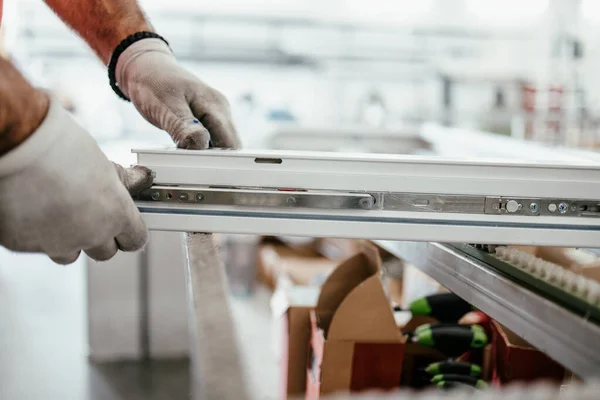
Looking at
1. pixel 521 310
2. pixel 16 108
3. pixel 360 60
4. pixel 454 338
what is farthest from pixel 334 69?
pixel 16 108

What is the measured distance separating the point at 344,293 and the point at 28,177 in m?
0.69

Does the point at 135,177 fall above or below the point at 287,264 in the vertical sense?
above

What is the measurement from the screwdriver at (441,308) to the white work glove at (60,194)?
0.66 m

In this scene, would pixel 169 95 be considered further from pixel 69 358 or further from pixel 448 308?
pixel 69 358

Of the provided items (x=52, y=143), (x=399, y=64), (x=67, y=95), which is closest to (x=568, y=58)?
(x=399, y=64)

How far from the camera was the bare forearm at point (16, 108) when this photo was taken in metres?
0.59

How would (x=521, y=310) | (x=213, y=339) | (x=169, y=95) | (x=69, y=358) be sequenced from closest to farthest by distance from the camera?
(x=213, y=339)
(x=521, y=310)
(x=169, y=95)
(x=69, y=358)

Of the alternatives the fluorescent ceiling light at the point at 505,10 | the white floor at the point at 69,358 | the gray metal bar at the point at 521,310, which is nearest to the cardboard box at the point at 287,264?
the white floor at the point at 69,358

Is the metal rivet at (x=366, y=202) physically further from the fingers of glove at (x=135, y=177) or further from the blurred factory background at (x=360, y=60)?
the blurred factory background at (x=360, y=60)

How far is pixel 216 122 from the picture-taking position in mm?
1051

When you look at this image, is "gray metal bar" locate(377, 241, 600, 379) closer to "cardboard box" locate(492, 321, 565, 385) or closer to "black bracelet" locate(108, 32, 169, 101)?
"cardboard box" locate(492, 321, 565, 385)

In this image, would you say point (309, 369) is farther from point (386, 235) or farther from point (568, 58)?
point (568, 58)

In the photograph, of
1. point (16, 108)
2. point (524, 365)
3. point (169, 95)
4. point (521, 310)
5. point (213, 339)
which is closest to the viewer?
point (213, 339)

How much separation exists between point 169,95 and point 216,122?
9cm
